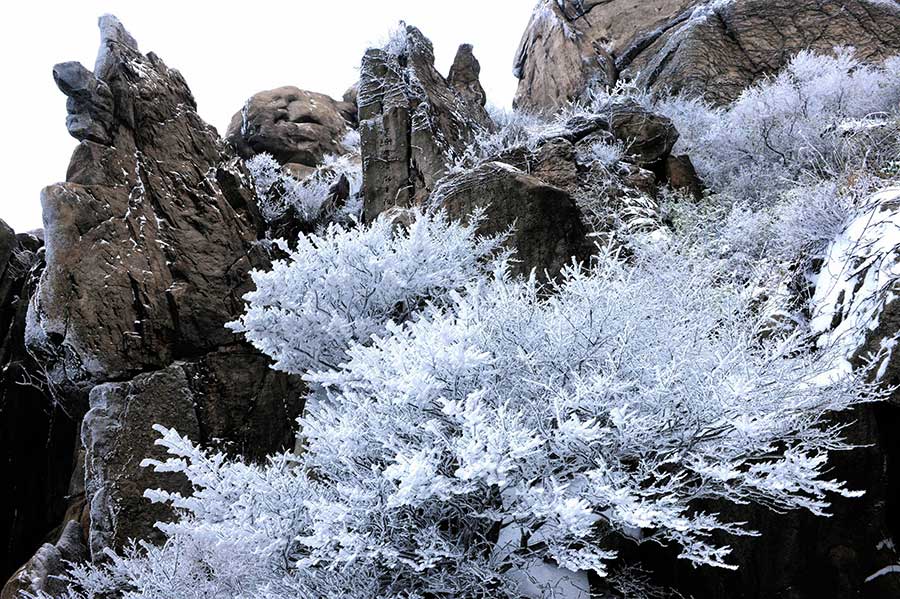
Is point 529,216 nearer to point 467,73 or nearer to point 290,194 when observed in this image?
point 290,194

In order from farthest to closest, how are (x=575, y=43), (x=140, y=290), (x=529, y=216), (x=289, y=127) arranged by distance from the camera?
1. (x=575, y=43)
2. (x=289, y=127)
3. (x=140, y=290)
4. (x=529, y=216)

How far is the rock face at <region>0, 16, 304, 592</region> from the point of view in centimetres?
790

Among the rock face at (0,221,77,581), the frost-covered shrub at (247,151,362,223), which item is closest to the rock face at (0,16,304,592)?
the rock face at (0,221,77,581)

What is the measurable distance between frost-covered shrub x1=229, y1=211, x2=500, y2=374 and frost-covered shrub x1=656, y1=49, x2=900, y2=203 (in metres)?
5.87

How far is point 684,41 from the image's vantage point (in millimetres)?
17547

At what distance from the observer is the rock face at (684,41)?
16578mm

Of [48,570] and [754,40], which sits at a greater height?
[754,40]

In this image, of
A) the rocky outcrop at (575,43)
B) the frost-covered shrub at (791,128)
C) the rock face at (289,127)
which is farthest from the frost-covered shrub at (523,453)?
the rocky outcrop at (575,43)

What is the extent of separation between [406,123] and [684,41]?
421 inches

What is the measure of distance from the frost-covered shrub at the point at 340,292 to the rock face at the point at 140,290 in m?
2.60

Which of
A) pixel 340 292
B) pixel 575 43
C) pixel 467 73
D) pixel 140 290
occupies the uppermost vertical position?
pixel 575 43

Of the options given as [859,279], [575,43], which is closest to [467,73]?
[575,43]

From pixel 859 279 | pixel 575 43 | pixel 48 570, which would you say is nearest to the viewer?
pixel 859 279

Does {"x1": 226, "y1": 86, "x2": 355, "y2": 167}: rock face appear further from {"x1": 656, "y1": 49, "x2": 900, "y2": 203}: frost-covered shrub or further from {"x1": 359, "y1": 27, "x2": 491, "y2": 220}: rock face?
{"x1": 656, "y1": 49, "x2": 900, "y2": 203}: frost-covered shrub
